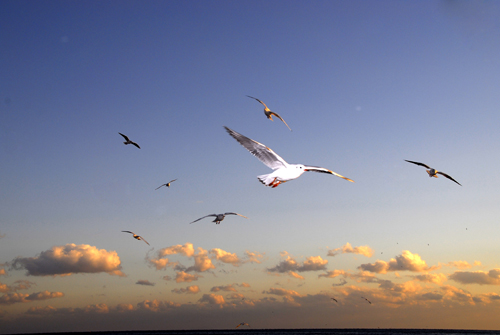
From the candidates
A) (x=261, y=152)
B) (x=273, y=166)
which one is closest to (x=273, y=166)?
(x=273, y=166)

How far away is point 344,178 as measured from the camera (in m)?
19.2

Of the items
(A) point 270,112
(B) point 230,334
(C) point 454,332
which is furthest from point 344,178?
(C) point 454,332

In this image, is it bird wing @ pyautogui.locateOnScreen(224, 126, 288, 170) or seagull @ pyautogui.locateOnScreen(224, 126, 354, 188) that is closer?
seagull @ pyautogui.locateOnScreen(224, 126, 354, 188)

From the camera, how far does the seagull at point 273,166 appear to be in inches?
778

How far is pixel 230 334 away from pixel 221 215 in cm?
7103

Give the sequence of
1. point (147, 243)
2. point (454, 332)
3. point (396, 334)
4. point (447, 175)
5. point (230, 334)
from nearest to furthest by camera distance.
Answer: point (447, 175)
point (147, 243)
point (230, 334)
point (454, 332)
point (396, 334)

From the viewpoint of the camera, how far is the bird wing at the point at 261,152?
19.9 meters

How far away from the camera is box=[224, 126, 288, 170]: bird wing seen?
1988cm

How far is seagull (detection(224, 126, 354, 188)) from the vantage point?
19.8 m

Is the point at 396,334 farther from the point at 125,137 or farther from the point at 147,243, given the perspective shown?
the point at 125,137

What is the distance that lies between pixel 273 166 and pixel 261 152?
118cm

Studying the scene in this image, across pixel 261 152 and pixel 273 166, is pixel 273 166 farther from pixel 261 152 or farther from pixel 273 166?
pixel 261 152

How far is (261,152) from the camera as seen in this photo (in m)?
20.5

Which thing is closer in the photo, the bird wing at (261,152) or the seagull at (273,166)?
the seagull at (273,166)
